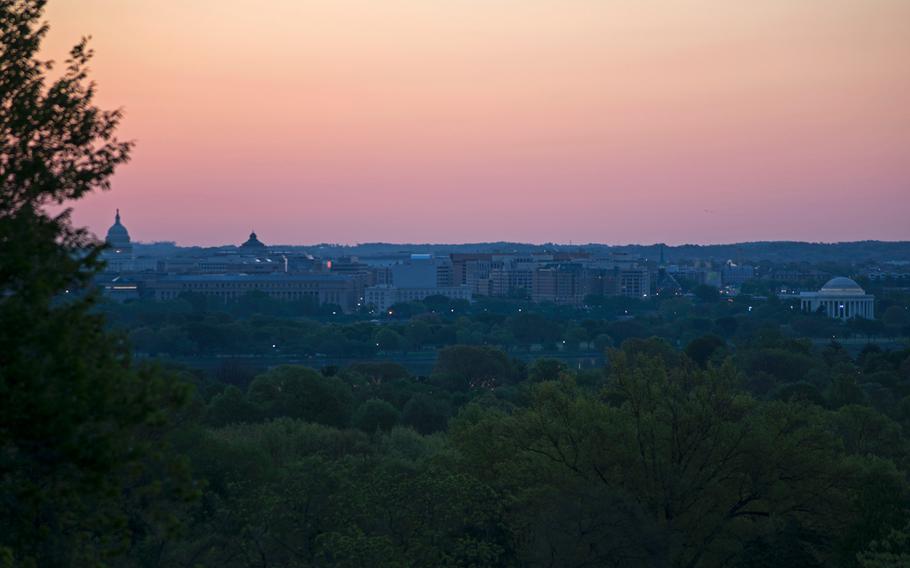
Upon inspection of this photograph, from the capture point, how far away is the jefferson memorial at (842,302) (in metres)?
149

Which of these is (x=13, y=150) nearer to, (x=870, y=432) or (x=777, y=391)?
(x=870, y=432)

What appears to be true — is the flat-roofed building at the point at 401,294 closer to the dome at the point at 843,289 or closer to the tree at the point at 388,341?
the dome at the point at 843,289

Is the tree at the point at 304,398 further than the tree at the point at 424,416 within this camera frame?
No

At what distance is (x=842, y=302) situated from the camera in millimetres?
150625

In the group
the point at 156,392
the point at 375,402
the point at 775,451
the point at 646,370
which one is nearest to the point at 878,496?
the point at 775,451

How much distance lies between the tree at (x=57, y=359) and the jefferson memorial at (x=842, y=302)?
466 ft

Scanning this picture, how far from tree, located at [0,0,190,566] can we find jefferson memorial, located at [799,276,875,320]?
141935 mm

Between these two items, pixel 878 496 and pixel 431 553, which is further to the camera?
pixel 878 496

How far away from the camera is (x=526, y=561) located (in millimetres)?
21609

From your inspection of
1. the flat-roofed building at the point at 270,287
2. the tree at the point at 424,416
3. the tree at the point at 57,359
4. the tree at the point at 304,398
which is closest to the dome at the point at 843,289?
the flat-roofed building at the point at 270,287

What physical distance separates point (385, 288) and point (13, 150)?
567 feet

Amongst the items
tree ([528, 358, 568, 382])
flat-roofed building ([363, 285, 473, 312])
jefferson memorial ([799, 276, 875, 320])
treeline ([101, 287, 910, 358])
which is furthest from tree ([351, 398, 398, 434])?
flat-roofed building ([363, 285, 473, 312])

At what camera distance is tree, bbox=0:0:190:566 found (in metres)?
8.92

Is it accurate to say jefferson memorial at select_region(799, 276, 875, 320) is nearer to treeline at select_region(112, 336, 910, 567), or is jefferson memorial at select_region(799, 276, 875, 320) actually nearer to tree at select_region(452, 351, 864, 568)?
treeline at select_region(112, 336, 910, 567)
